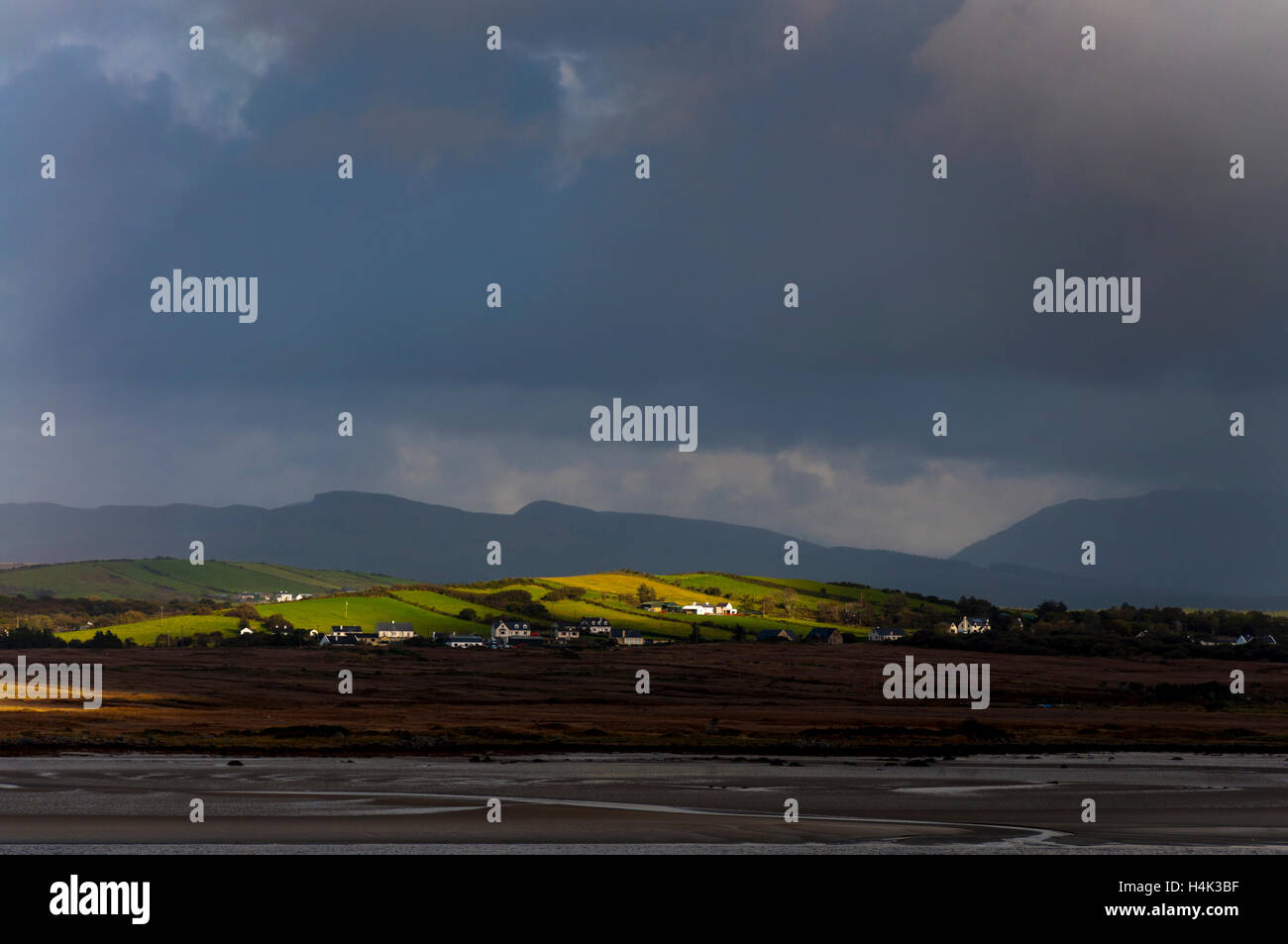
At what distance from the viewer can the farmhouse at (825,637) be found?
15695 centimetres

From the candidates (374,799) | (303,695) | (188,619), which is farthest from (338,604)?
(374,799)

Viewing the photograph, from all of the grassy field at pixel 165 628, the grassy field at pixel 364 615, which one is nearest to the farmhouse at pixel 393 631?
the grassy field at pixel 364 615

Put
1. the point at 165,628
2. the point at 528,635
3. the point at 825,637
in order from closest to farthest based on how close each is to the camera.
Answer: the point at 825,637 < the point at 165,628 < the point at 528,635

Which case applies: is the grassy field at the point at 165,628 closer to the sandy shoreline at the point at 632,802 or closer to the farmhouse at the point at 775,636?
the farmhouse at the point at 775,636

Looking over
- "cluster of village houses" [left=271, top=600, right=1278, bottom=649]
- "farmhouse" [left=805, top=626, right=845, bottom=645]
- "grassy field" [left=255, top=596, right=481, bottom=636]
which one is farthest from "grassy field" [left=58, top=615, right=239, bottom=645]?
"farmhouse" [left=805, top=626, right=845, bottom=645]

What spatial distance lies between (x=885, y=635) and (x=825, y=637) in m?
13.1

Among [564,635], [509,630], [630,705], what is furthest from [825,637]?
[630,705]

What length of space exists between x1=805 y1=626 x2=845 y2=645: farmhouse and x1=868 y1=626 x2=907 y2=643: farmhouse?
5316 millimetres

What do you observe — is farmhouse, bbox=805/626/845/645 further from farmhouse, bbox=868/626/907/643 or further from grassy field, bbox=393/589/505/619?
grassy field, bbox=393/589/505/619

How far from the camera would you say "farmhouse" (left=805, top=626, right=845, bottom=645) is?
515 ft

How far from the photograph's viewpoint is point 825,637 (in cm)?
15888

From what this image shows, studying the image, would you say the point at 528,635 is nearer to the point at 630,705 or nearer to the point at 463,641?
the point at 463,641

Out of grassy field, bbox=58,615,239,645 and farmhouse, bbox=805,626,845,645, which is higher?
grassy field, bbox=58,615,239,645
